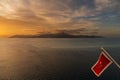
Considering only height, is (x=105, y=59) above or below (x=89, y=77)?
above

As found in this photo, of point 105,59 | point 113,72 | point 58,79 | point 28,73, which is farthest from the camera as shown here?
point 28,73

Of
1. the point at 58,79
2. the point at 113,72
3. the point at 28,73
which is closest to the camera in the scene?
the point at 58,79

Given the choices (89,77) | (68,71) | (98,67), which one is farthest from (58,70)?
(98,67)

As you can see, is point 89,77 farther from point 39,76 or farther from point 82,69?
point 39,76

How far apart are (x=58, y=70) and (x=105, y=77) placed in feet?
82.6

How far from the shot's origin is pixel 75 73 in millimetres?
94625

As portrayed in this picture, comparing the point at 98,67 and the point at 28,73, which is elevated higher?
the point at 98,67

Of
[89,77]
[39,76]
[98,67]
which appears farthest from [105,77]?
[98,67]

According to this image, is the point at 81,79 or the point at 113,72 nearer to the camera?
the point at 81,79

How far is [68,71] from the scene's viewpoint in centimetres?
9794

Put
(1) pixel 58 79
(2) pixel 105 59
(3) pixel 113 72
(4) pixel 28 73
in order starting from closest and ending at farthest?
(2) pixel 105 59 < (1) pixel 58 79 < (3) pixel 113 72 < (4) pixel 28 73

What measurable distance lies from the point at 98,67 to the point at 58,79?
70.6 meters

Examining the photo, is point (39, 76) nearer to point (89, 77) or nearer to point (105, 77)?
point (89, 77)

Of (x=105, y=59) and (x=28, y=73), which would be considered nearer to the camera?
(x=105, y=59)
